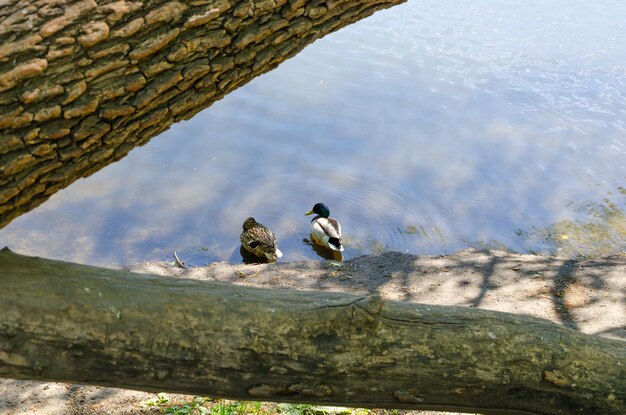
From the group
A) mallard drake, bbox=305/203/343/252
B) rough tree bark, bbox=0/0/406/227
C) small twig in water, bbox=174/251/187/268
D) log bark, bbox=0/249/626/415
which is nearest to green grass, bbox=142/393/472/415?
log bark, bbox=0/249/626/415

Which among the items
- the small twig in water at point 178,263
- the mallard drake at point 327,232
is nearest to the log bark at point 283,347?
the small twig in water at point 178,263

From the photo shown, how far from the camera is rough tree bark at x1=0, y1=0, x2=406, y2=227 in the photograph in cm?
211

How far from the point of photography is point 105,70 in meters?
2.22

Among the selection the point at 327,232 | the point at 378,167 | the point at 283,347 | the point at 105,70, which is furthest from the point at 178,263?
the point at 283,347

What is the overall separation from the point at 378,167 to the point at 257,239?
2425mm

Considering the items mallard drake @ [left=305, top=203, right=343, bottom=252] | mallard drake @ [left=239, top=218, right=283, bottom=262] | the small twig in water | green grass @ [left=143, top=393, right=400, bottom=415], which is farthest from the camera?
mallard drake @ [left=305, top=203, right=343, bottom=252]

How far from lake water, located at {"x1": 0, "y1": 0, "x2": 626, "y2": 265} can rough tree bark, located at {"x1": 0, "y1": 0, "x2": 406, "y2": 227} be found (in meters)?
5.36

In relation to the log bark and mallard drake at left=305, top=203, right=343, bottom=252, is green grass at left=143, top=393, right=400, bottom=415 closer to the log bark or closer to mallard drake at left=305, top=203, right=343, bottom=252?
the log bark

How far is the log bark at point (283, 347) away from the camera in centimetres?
207

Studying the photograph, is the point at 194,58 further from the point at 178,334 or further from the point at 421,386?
the point at 421,386

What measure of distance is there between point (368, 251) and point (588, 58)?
7.94 meters

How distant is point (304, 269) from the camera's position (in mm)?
7105

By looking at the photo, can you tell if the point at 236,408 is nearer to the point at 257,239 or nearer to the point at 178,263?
the point at 178,263

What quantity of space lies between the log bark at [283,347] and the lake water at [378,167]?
5.57 meters
